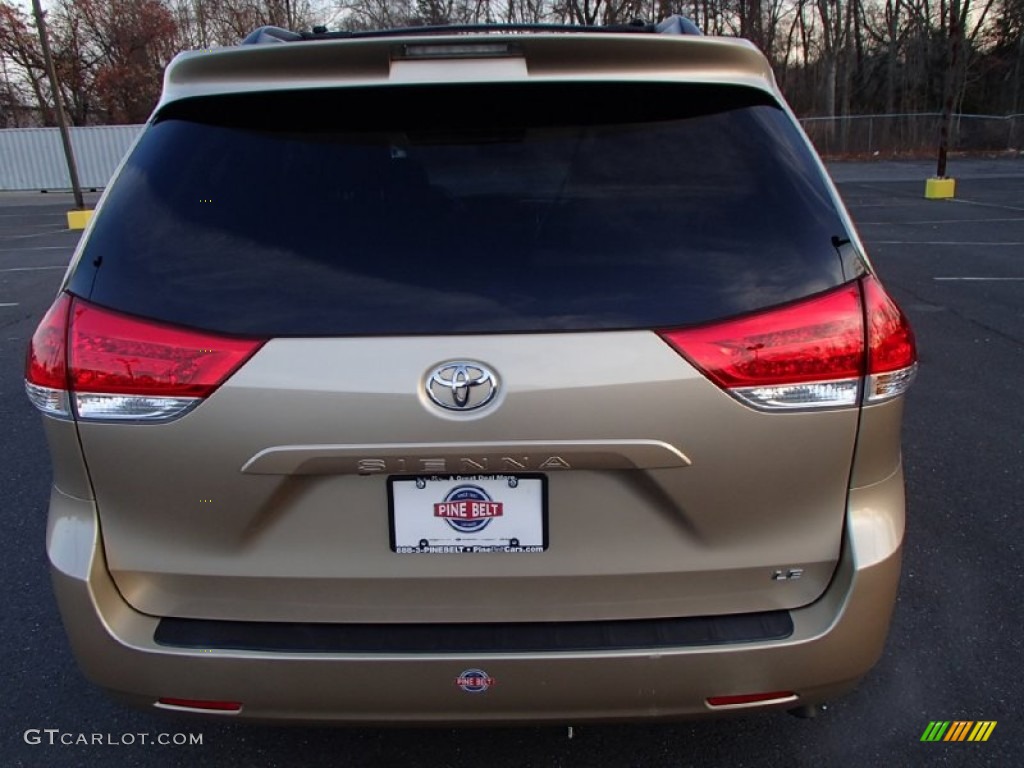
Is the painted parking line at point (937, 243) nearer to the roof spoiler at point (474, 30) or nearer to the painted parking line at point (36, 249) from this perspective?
the roof spoiler at point (474, 30)

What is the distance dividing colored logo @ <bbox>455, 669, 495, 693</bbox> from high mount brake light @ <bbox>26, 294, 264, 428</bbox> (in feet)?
2.64

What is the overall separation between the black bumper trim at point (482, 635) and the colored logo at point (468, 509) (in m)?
0.24

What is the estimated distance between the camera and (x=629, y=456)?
168 cm

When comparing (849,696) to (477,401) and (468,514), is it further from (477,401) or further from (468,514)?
(477,401)

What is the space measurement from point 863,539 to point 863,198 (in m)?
21.4

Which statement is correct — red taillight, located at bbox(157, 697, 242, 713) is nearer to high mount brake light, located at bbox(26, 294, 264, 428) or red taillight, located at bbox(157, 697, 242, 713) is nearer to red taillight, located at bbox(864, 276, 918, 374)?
high mount brake light, located at bbox(26, 294, 264, 428)

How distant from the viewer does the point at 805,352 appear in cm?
172

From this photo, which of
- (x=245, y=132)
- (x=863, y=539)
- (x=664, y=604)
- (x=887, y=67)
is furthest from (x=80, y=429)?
(x=887, y=67)

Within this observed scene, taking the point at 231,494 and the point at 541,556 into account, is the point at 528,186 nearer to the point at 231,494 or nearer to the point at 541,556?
the point at 541,556

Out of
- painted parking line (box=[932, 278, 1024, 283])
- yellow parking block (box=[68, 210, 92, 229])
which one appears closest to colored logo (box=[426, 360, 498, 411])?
painted parking line (box=[932, 278, 1024, 283])

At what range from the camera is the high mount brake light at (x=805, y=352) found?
5.53 feet

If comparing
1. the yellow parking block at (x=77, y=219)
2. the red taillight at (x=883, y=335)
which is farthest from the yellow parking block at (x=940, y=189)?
the red taillight at (x=883, y=335)

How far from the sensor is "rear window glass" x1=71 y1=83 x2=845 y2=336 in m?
1.70

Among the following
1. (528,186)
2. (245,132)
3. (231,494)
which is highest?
(245,132)
